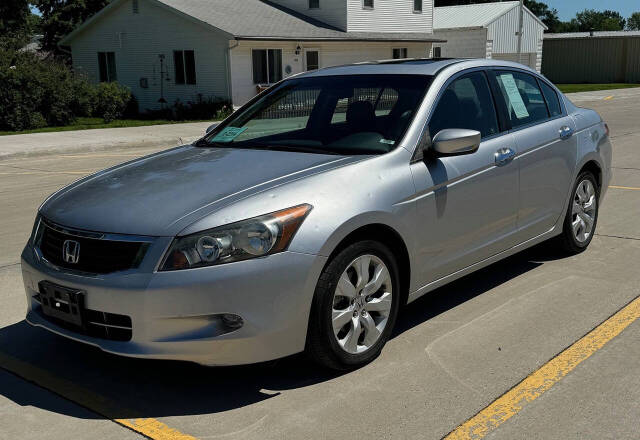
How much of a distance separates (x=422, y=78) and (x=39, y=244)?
8.49 feet

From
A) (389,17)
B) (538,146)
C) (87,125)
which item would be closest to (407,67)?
(538,146)

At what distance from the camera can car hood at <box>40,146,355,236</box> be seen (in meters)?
3.61

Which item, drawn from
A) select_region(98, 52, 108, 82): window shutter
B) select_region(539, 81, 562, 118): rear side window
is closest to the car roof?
select_region(539, 81, 562, 118): rear side window

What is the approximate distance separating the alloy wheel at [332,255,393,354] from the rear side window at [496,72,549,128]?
6.13 ft

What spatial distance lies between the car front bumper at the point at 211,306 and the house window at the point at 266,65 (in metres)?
26.2

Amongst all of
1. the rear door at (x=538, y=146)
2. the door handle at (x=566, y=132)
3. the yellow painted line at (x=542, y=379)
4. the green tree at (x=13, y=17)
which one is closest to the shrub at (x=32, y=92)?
the green tree at (x=13, y=17)

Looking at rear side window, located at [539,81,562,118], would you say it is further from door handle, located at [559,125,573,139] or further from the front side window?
the front side window

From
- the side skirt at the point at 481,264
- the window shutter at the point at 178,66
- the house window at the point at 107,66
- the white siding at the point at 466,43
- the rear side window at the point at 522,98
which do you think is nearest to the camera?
the side skirt at the point at 481,264

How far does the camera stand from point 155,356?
3488 millimetres

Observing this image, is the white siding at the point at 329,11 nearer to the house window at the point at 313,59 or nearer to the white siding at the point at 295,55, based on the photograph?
the white siding at the point at 295,55

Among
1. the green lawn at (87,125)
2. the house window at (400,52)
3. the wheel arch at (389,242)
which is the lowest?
the green lawn at (87,125)

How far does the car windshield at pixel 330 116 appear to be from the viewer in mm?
4523

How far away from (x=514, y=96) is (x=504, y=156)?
72 cm

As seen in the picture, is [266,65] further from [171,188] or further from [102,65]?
[171,188]
